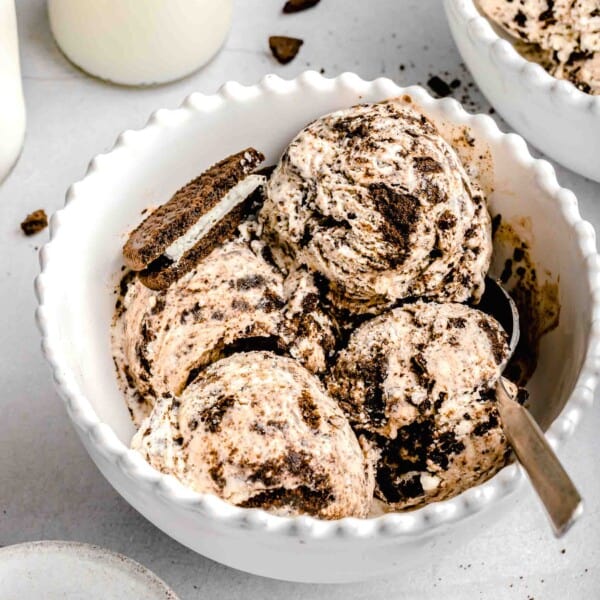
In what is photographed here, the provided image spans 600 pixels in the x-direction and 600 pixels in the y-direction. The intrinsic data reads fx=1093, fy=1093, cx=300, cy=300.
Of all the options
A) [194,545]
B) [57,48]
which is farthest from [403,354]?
[57,48]

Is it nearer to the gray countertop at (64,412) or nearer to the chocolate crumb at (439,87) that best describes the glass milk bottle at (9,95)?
the gray countertop at (64,412)

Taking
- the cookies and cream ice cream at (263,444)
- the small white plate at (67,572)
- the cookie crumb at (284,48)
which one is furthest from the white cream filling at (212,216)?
the cookie crumb at (284,48)

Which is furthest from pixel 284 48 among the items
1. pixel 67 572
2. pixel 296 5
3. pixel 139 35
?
pixel 67 572

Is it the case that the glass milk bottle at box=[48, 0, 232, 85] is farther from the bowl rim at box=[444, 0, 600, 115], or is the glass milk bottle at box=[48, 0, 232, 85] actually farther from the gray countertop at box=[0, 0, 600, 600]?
the bowl rim at box=[444, 0, 600, 115]

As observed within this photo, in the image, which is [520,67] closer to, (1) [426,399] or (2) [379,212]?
(2) [379,212]

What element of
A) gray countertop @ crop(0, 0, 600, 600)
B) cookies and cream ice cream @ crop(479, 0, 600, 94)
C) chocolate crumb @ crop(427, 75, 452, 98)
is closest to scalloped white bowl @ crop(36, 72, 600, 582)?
gray countertop @ crop(0, 0, 600, 600)

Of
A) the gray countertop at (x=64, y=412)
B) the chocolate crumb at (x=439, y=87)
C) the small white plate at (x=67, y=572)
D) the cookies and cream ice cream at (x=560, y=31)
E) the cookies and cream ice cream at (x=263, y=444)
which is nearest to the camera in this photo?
the cookies and cream ice cream at (x=263, y=444)

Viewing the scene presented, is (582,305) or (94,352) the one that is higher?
(582,305)

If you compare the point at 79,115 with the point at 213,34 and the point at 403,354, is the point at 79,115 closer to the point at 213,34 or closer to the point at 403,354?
the point at 213,34
